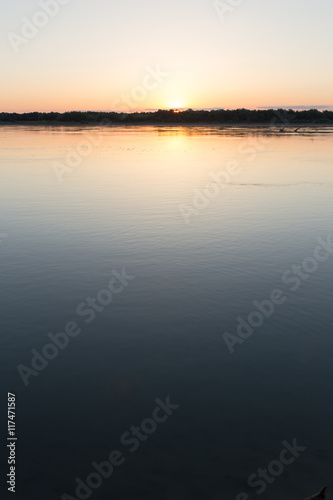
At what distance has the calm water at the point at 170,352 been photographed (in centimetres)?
790

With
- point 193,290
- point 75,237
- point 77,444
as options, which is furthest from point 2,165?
point 77,444

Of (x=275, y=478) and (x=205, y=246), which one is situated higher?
(x=205, y=246)

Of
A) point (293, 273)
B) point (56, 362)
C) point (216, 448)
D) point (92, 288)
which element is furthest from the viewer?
point (293, 273)

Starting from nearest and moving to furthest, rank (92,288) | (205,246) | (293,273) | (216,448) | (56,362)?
(216,448)
(56,362)
(92,288)
(293,273)
(205,246)

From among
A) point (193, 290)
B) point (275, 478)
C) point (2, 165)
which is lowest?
point (275, 478)

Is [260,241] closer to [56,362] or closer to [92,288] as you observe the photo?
[92,288]

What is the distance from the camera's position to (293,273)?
17.1 m

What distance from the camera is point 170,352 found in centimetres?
1154

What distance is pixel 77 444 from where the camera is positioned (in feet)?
27.3

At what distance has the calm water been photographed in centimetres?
790

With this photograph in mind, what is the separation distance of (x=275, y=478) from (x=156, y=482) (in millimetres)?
2164

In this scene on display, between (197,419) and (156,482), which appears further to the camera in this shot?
(197,419)

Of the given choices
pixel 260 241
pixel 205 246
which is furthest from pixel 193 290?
Answer: pixel 260 241

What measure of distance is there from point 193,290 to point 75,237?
890cm
